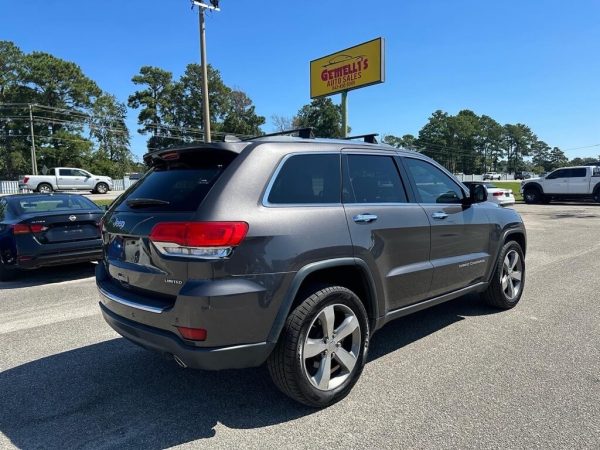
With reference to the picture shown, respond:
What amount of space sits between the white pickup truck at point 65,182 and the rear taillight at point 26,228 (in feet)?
103

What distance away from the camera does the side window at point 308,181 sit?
9.77 feet

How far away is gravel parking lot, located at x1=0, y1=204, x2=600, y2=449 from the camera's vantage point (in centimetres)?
271

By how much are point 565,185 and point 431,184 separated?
78.3 feet

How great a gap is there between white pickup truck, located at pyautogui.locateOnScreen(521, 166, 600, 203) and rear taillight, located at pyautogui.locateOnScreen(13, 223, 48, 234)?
82.4ft

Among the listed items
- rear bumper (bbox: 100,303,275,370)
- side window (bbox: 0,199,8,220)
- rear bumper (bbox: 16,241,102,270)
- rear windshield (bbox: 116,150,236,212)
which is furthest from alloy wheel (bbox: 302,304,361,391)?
side window (bbox: 0,199,8,220)

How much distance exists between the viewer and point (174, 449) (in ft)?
8.54

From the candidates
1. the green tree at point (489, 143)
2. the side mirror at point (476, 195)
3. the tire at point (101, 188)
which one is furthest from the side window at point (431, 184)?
the green tree at point (489, 143)

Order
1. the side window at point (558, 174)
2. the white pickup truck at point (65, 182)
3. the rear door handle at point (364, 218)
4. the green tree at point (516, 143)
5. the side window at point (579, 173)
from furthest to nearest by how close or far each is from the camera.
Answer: the green tree at point (516, 143), the white pickup truck at point (65, 182), the side window at point (558, 174), the side window at point (579, 173), the rear door handle at point (364, 218)

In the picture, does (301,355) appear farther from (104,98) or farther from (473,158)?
(473,158)

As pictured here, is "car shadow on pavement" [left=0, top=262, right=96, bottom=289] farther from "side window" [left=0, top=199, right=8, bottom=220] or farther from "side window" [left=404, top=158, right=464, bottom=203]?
"side window" [left=404, top=158, right=464, bottom=203]

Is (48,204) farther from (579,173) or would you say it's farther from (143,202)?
(579,173)

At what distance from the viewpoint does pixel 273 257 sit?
8.91 ft

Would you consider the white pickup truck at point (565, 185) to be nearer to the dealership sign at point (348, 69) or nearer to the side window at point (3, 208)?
the dealership sign at point (348, 69)

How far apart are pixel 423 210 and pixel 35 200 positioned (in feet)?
22.4
